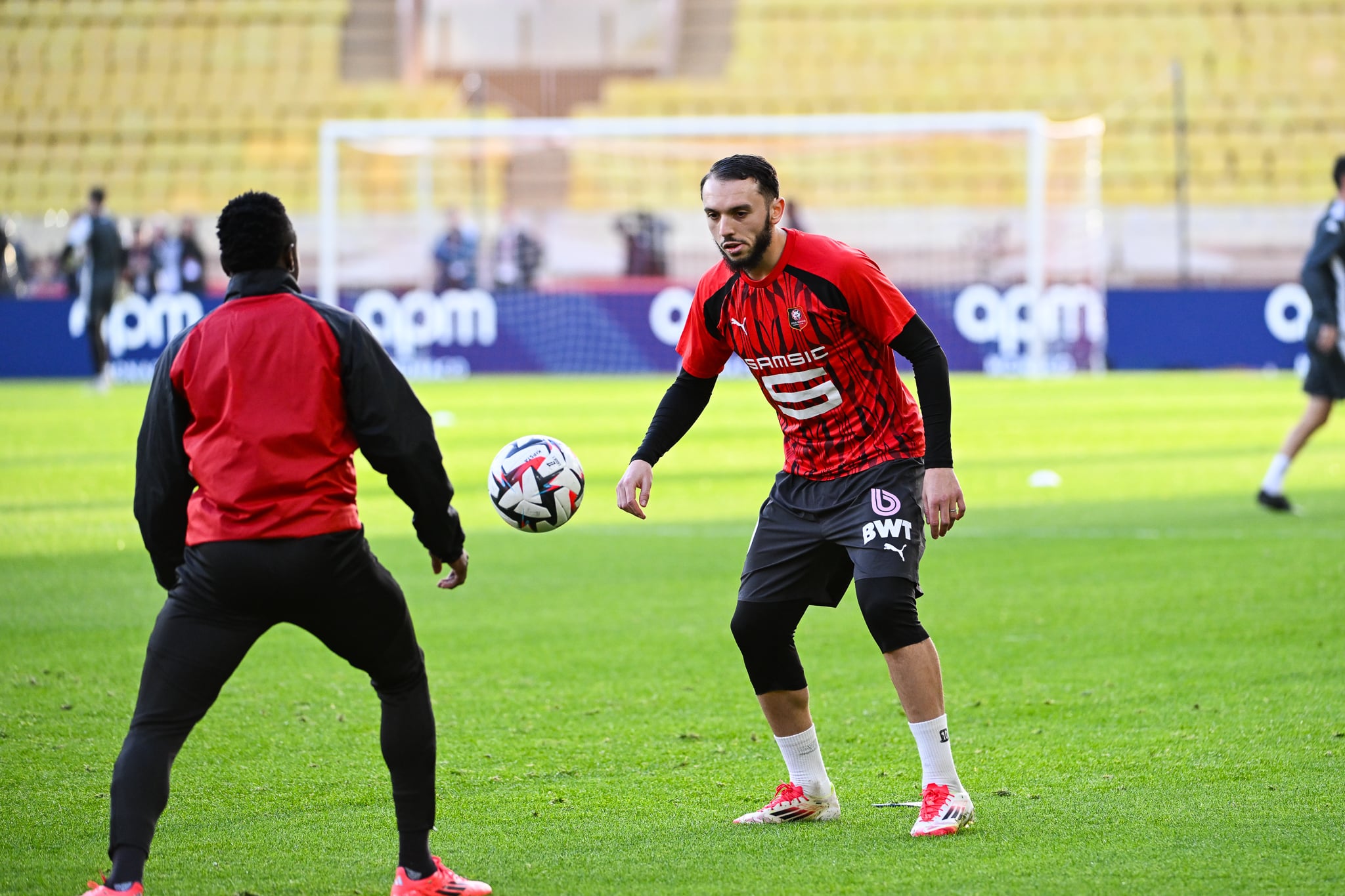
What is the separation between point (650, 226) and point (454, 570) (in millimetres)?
23890

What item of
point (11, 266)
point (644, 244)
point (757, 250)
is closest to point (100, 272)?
point (11, 266)

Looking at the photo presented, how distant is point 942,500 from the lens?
184 inches

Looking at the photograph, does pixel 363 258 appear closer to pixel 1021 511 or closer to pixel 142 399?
pixel 142 399

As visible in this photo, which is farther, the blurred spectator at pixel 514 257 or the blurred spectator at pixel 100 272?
the blurred spectator at pixel 514 257

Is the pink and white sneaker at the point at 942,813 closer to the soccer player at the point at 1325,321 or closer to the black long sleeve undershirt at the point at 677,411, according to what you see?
the black long sleeve undershirt at the point at 677,411

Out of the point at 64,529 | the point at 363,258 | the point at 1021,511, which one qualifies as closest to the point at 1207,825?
the point at 1021,511

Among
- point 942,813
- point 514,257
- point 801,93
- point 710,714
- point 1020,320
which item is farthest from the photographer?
point 801,93

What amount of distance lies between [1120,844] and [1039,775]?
802 millimetres

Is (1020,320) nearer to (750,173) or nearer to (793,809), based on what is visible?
(750,173)

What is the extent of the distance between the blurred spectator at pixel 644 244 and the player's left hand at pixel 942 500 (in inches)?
867

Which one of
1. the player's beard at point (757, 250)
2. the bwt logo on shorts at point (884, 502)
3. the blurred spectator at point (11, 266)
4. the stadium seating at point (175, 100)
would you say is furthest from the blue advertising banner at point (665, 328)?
the bwt logo on shorts at point (884, 502)

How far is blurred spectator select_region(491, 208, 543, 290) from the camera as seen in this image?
26922 mm

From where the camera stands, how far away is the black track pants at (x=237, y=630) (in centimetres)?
394

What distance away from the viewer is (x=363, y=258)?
1112 inches
